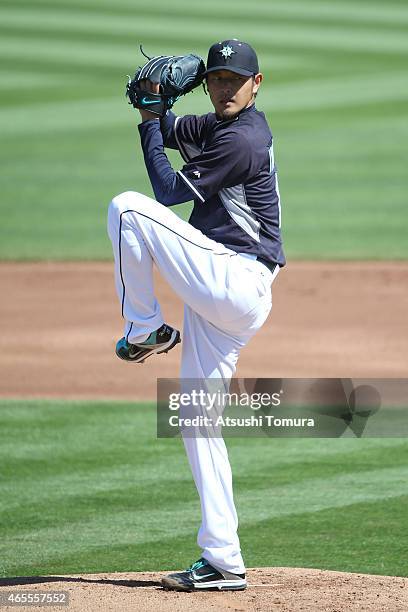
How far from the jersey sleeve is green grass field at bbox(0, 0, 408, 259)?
9548mm

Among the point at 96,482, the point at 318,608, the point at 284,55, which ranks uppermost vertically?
the point at 284,55

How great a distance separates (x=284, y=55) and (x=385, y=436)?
17014mm

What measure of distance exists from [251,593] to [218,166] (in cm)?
173

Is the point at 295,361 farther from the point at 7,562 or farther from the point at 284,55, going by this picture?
the point at 284,55

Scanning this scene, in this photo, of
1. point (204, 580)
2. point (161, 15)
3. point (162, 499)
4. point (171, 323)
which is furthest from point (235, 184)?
point (161, 15)

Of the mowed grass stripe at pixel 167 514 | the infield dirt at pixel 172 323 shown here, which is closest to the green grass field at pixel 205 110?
the infield dirt at pixel 172 323

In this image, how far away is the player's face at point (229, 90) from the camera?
4641 mm

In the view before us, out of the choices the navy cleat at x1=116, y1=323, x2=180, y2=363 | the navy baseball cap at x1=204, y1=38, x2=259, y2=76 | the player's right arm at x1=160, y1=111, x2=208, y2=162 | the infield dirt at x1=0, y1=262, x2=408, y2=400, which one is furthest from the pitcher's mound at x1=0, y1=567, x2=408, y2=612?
the infield dirt at x1=0, y1=262, x2=408, y2=400

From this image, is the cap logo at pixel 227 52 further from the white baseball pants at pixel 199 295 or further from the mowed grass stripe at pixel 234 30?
the mowed grass stripe at pixel 234 30

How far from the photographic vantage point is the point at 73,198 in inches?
658

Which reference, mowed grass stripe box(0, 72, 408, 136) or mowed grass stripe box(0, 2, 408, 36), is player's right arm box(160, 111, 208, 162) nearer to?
mowed grass stripe box(0, 72, 408, 136)

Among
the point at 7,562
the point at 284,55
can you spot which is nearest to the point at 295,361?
the point at 7,562

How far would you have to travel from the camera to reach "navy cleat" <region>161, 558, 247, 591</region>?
477cm

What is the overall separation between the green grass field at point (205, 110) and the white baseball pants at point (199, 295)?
372 inches
